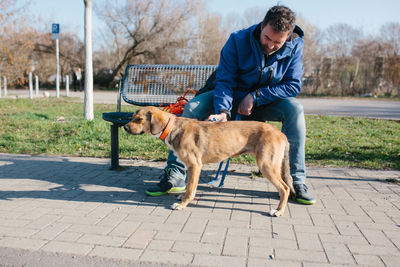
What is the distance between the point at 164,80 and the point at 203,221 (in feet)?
11.4

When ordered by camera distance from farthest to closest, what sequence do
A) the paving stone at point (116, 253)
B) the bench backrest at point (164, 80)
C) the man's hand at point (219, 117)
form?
the bench backrest at point (164, 80) < the man's hand at point (219, 117) < the paving stone at point (116, 253)

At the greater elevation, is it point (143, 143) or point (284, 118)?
point (284, 118)

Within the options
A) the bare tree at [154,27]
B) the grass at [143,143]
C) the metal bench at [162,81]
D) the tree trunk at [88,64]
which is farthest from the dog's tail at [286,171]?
the bare tree at [154,27]

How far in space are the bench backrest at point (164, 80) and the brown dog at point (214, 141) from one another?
2.30 meters

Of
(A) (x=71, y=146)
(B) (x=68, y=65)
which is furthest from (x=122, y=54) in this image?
(A) (x=71, y=146)

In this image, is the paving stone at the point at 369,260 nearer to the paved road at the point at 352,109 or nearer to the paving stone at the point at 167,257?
the paving stone at the point at 167,257

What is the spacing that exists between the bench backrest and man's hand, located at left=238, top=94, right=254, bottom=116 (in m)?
1.95

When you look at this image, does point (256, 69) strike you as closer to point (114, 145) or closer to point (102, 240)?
point (114, 145)

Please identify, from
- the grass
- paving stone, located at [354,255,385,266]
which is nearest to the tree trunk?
the grass

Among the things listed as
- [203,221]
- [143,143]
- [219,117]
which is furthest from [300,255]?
[143,143]

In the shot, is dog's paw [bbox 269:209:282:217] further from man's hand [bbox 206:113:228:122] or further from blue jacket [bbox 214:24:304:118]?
blue jacket [bbox 214:24:304:118]

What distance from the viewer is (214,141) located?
148 inches

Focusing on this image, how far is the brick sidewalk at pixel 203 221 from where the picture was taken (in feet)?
9.00

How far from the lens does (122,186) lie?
4480 mm
